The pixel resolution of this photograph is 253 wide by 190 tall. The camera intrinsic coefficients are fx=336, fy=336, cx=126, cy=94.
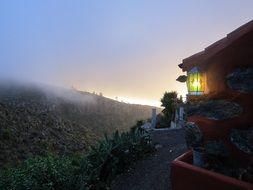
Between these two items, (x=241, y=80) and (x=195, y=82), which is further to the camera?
(x=195, y=82)

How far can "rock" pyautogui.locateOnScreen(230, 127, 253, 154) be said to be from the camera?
3.94m

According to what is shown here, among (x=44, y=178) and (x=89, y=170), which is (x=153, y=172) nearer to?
(x=89, y=170)

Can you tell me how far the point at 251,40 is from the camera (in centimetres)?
391

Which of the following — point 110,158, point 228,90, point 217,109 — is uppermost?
point 228,90

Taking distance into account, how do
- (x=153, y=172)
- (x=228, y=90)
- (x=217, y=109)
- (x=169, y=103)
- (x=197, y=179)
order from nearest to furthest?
(x=228, y=90), (x=217, y=109), (x=197, y=179), (x=153, y=172), (x=169, y=103)

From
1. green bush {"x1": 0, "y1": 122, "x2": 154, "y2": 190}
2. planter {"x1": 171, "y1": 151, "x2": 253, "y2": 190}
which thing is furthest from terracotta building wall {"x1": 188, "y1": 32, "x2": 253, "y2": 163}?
green bush {"x1": 0, "y1": 122, "x2": 154, "y2": 190}

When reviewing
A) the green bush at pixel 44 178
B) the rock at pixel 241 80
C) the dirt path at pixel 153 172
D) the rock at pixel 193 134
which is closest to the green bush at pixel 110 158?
the dirt path at pixel 153 172

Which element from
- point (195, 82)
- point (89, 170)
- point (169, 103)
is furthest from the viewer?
point (169, 103)

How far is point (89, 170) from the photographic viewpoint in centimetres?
861

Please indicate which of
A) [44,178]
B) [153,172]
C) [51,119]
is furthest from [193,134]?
[51,119]

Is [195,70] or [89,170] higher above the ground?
[195,70]

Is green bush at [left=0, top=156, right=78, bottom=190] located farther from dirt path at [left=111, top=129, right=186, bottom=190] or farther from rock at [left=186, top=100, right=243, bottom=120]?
rock at [left=186, top=100, right=243, bottom=120]

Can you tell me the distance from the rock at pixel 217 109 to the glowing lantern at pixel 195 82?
20 centimetres

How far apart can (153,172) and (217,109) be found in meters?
4.46
